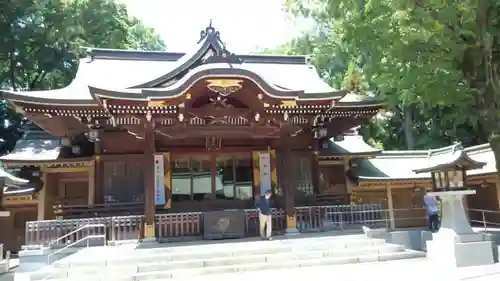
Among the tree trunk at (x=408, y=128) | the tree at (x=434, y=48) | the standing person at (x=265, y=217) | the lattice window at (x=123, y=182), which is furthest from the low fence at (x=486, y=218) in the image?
the lattice window at (x=123, y=182)

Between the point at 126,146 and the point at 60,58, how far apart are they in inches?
528

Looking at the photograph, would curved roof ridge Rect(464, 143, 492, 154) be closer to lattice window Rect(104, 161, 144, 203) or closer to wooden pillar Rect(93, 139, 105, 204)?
lattice window Rect(104, 161, 144, 203)

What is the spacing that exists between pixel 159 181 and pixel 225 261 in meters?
4.31

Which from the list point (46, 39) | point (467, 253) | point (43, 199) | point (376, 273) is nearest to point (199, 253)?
point (376, 273)

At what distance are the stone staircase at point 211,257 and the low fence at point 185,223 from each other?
67 cm

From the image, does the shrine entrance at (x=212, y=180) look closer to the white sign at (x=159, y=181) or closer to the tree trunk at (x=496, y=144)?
the white sign at (x=159, y=181)

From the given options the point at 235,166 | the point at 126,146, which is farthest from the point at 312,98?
the point at 126,146

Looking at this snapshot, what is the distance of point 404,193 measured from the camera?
17859 millimetres

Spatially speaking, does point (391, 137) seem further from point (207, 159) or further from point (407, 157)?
point (207, 159)

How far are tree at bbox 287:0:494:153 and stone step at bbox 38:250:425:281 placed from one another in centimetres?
380

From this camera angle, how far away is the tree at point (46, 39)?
21.5 m

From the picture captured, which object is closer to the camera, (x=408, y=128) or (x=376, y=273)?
(x=376, y=273)

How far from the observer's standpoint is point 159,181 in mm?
12312

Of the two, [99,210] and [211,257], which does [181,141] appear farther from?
[211,257]
